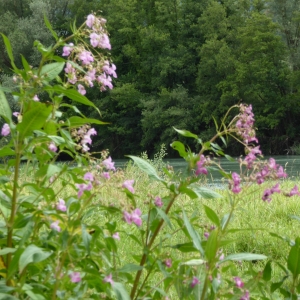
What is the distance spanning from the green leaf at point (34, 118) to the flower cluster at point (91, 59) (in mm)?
169

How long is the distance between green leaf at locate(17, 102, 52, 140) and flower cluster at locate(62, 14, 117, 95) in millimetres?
169

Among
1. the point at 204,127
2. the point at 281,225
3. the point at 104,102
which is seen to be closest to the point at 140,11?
the point at 104,102

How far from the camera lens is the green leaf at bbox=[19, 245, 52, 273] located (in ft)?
3.10

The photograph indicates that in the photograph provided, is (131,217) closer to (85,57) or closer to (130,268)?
(130,268)

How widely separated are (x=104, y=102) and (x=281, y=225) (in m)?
32.9

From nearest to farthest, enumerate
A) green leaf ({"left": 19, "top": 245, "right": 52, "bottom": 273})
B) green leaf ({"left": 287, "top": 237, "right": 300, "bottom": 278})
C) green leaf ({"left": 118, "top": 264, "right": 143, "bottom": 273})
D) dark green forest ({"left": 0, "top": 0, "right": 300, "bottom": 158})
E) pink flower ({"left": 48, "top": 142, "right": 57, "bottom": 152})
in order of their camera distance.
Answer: green leaf ({"left": 19, "top": 245, "right": 52, "bottom": 273}), green leaf ({"left": 118, "top": 264, "right": 143, "bottom": 273}), green leaf ({"left": 287, "top": 237, "right": 300, "bottom": 278}), pink flower ({"left": 48, "top": 142, "right": 57, "bottom": 152}), dark green forest ({"left": 0, "top": 0, "right": 300, "bottom": 158})

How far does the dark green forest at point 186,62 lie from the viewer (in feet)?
103

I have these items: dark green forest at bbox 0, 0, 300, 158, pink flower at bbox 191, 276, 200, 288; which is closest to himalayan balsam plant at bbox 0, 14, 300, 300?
pink flower at bbox 191, 276, 200, 288

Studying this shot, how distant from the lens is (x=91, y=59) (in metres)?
1.22

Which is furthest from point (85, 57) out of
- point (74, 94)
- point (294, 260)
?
point (294, 260)

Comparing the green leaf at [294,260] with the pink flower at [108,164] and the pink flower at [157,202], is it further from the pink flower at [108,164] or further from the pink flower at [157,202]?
the pink flower at [108,164]

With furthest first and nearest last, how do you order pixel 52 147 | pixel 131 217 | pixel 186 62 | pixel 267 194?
pixel 186 62 → pixel 52 147 → pixel 267 194 → pixel 131 217

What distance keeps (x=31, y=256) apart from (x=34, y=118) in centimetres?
25

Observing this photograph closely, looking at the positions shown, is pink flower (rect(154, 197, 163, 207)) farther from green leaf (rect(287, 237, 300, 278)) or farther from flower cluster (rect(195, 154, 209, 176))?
green leaf (rect(287, 237, 300, 278))
